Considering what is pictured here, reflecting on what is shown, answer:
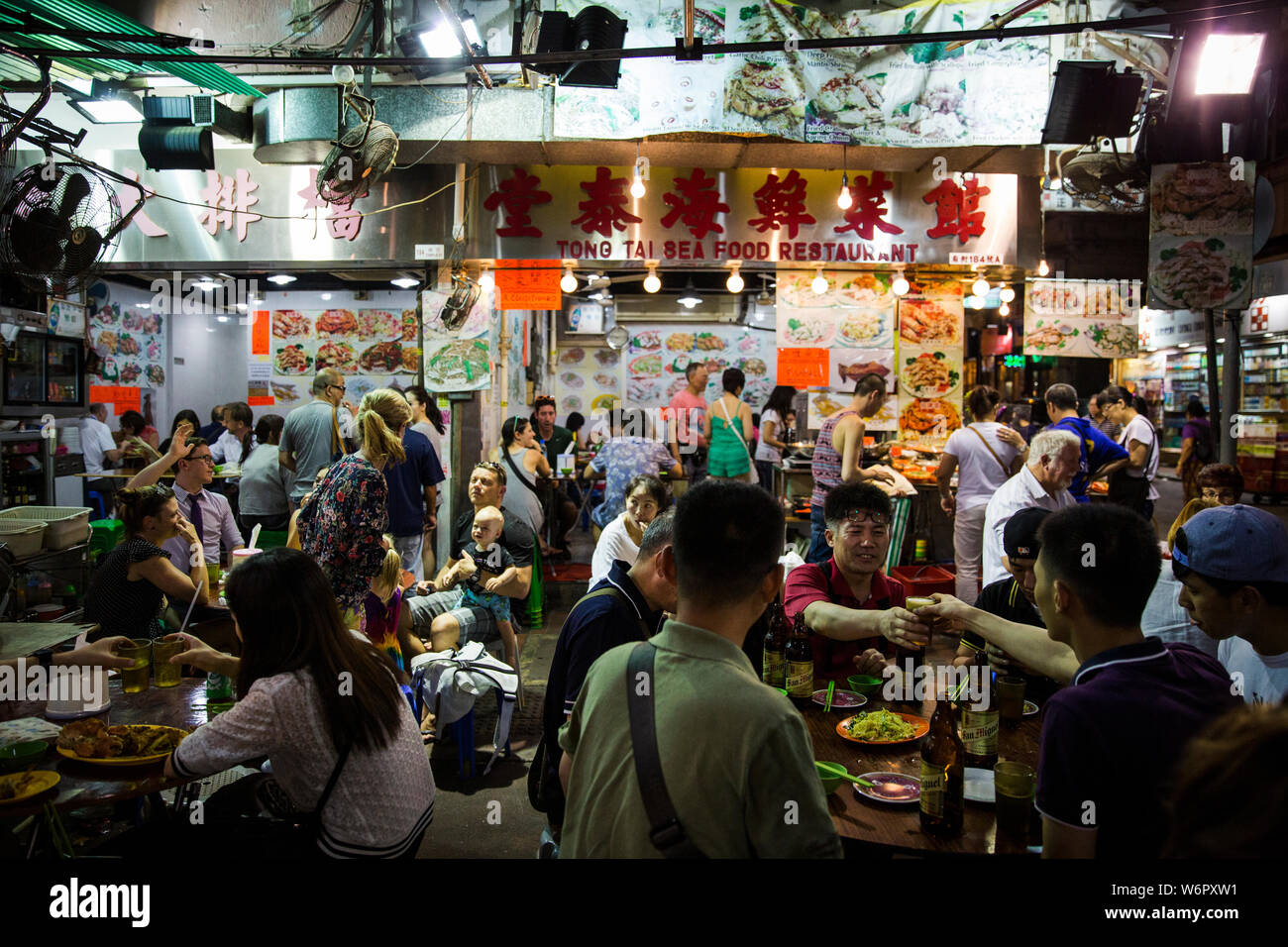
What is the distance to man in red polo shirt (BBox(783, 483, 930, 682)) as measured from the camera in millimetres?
3674

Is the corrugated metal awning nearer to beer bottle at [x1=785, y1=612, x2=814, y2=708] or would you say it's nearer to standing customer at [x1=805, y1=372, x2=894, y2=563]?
beer bottle at [x1=785, y1=612, x2=814, y2=708]

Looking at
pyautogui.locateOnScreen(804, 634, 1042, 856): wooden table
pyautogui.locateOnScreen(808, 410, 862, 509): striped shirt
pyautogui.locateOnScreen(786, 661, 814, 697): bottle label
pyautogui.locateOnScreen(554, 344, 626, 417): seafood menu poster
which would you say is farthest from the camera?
pyautogui.locateOnScreen(554, 344, 626, 417): seafood menu poster

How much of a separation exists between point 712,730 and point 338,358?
951cm

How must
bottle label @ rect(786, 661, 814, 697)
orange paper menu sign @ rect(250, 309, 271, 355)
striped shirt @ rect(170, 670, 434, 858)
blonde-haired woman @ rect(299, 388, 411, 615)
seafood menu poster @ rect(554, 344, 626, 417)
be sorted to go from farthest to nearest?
seafood menu poster @ rect(554, 344, 626, 417), orange paper menu sign @ rect(250, 309, 271, 355), blonde-haired woman @ rect(299, 388, 411, 615), bottle label @ rect(786, 661, 814, 697), striped shirt @ rect(170, 670, 434, 858)

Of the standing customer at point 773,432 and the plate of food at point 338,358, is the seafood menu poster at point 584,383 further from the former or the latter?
the plate of food at point 338,358

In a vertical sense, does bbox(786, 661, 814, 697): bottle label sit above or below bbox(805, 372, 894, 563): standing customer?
below

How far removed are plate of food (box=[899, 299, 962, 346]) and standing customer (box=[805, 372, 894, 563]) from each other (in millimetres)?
1927

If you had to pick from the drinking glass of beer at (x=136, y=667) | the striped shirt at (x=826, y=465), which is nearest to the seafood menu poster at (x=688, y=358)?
the striped shirt at (x=826, y=465)

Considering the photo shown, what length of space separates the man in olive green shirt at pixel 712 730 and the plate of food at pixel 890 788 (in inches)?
40.2

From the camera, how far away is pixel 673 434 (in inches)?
421

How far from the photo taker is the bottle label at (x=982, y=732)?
2816 millimetres

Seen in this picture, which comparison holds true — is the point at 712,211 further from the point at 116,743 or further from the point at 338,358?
the point at 116,743

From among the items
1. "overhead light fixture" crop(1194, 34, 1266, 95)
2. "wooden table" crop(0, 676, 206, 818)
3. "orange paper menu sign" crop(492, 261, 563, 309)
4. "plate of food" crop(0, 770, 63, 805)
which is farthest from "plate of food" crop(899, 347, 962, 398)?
"plate of food" crop(0, 770, 63, 805)
